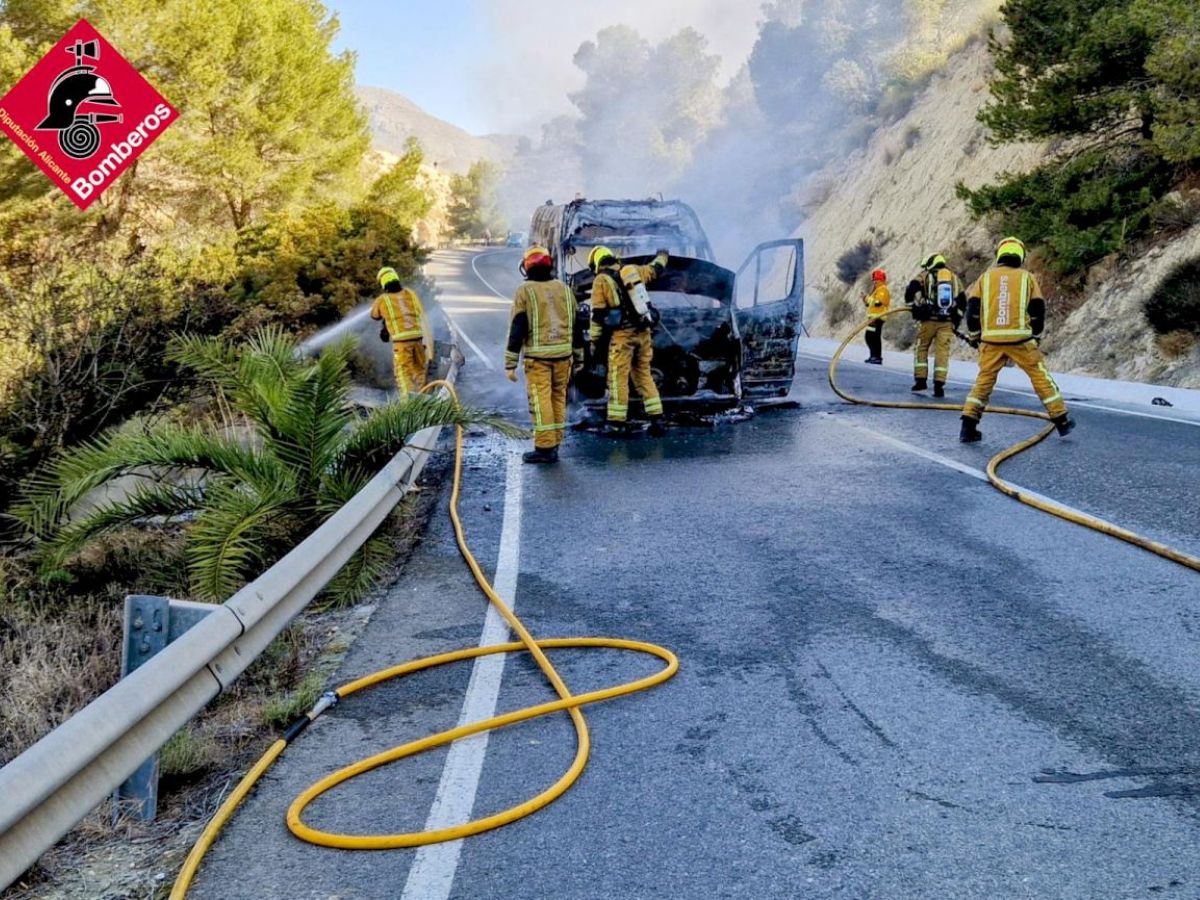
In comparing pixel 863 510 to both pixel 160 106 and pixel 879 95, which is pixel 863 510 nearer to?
pixel 160 106

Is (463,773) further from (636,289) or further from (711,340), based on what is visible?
(711,340)

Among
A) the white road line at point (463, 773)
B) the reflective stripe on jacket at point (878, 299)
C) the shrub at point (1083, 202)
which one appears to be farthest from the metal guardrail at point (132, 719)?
the shrub at point (1083, 202)

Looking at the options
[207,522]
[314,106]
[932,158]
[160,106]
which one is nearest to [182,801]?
[207,522]

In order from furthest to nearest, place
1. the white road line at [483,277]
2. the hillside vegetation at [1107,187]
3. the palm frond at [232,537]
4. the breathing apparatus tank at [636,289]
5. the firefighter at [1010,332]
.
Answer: the white road line at [483,277] < the hillside vegetation at [1107,187] < the breathing apparatus tank at [636,289] < the firefighter at [1010,332] < the palm frond at [232,537]

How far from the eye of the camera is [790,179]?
46688 millimetres

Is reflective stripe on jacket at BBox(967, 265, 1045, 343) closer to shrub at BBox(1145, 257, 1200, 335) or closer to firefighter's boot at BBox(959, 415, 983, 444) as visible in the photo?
firefighter's boot at BBox(959, 415, 983, 444)

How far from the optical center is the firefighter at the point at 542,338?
9172mm

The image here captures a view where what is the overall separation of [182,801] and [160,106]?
18.9m

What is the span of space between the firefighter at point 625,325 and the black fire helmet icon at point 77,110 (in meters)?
10.8

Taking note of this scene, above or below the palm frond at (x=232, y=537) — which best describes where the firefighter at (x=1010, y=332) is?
above

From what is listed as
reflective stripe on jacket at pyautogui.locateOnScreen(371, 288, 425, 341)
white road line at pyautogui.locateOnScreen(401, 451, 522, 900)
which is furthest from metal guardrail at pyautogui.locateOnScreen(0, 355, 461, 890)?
reflective stripe on jacket at pyautogui.locateOnScreen(371, 288, 425, 341)

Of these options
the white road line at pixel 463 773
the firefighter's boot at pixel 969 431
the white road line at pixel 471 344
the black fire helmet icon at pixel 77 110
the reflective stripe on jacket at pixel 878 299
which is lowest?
the white road line at pixel 463 773

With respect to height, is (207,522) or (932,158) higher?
(932,158)

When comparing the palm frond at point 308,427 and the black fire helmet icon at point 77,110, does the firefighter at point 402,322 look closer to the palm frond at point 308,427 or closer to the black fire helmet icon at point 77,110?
the palm frond at point 308,427
